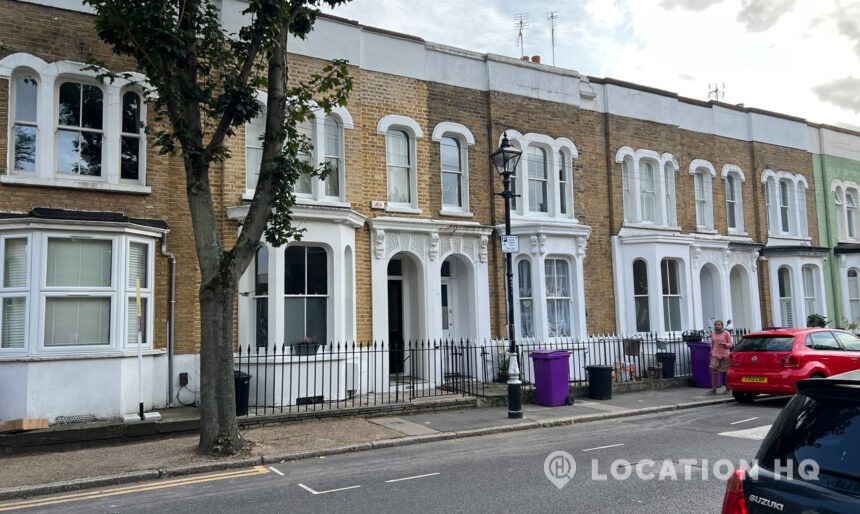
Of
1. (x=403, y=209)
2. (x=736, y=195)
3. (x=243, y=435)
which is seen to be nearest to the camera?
(x=243, y=435)

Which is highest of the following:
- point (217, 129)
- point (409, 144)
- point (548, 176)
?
point (409, 144)

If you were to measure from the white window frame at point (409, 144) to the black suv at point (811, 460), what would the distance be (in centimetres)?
1173

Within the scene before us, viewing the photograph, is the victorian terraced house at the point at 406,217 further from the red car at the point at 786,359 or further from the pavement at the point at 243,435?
the red car at the point at 786,359

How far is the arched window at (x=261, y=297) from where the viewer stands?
12406 mm

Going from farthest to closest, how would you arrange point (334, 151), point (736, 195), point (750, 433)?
point (736, 195), point (334, 151), point (750, 433)

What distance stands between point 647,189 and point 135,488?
1620 centimetres

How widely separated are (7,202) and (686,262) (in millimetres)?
17037

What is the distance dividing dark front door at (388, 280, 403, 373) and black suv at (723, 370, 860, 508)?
12231mm

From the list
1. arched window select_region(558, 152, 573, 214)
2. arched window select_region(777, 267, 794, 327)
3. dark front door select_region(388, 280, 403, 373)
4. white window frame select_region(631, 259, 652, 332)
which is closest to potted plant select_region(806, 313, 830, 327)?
arched window select_region(777, 267, 794, 327)

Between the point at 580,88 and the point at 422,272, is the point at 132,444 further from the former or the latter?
the point at 580,88

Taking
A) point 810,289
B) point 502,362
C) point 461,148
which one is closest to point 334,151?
point 461,148

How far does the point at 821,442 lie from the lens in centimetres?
289

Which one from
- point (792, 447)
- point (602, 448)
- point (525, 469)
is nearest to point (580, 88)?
point (602, 448)

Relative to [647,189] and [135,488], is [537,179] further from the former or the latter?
[135,488]
